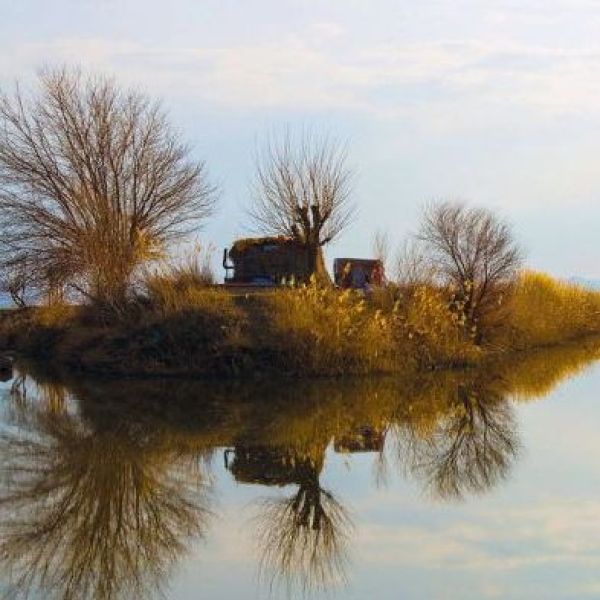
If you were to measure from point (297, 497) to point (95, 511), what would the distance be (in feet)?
7.01

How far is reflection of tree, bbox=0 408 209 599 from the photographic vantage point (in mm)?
7316

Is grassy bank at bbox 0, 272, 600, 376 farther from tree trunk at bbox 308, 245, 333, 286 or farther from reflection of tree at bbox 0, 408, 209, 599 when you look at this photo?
reflection of tree at bbox 0, 408, 209, 599

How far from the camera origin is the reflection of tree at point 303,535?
7.42 m

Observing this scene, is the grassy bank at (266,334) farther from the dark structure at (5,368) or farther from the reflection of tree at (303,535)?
the reflection of tree at (303,535)

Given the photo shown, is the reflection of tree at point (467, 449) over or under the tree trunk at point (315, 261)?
under

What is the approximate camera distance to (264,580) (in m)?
7.33

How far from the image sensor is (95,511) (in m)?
9.40

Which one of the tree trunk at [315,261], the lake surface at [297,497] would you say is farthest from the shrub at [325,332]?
the tree trunk at [315,261]

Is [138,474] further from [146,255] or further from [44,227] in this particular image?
[44,227]

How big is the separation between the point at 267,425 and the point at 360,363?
8.03 meters

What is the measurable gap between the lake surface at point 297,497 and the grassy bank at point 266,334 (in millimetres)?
3400

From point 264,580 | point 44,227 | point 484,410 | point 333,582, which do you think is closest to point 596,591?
point 333,582

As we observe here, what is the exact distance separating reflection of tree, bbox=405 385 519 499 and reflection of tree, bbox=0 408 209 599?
9.24 ft

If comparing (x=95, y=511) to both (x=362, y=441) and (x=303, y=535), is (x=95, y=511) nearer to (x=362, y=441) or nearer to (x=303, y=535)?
(x=303, y=535)
